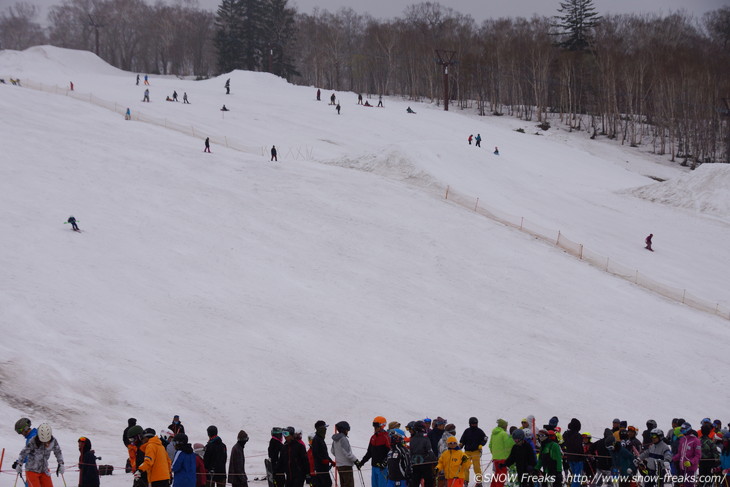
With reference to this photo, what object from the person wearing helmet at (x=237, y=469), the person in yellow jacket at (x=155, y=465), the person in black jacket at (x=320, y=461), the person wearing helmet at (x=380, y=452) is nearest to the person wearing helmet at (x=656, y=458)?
the person wearing helmet at (x=380, y=452)

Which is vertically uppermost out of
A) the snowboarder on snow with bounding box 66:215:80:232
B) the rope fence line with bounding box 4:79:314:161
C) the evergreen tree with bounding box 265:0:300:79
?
the evergreen tree with bounding box 265:0:300:79

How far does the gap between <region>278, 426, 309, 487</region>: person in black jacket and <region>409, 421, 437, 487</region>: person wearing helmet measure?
60.0 inches

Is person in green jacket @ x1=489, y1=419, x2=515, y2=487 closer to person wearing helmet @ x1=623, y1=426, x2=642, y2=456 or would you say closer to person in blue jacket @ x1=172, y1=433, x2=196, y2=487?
person wearing helmet @ x1=623, y1=426, x2=642, y2=456

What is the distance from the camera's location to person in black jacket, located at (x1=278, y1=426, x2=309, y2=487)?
10586mm

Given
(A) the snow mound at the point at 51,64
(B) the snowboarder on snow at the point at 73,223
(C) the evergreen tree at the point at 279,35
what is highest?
(C) the evergreen tree at the point at 279,35

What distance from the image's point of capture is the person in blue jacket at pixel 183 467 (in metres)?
9.76

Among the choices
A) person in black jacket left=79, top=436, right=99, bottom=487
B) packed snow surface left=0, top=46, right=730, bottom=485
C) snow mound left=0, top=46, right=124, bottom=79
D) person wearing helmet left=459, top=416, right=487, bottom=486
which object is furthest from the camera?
snow mound left=0, top=46, right=124, bottom=79

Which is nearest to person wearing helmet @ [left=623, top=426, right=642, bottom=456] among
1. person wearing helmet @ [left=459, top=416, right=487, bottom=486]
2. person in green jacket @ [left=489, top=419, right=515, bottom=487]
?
person in green jacket @ [left=489, top=419, right=515, bottom=487]

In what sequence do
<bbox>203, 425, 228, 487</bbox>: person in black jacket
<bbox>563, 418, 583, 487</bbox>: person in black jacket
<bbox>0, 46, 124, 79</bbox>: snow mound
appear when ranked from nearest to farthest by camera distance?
1. <bbox>203, 425, 228, 487</bbox>: person in black jacket
2. <bbox>563, 418, 583, 487</bbox>: person in black jacket
3. <bbox>0, 46, 124, 79</bbox>: snow mound

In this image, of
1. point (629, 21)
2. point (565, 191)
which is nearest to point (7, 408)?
point (565, 191)

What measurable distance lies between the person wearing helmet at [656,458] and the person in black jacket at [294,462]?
5208 millimetres

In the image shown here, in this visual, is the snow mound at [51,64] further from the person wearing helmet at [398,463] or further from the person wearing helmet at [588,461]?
the person wearing helmet at [588,461]

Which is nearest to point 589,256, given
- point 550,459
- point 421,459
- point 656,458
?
point 656,458

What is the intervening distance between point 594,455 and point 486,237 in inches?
826
